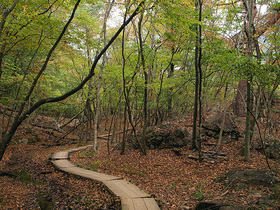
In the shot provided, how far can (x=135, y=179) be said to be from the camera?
302 inches

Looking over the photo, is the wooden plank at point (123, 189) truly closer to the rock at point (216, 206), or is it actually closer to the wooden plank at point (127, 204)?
the wooden plank at point (127, 204)

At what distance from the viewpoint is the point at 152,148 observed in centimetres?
1150

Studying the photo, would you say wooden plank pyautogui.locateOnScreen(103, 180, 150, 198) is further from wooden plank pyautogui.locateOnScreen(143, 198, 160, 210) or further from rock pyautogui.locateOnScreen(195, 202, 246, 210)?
rock pyautogui.locateOnScreen(195, 202, 246, 210)

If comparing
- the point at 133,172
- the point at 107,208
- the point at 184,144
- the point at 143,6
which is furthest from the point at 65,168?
the point at 143,6

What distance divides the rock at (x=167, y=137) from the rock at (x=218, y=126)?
55.8 inches

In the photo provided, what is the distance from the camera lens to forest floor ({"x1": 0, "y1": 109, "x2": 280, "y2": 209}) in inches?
220

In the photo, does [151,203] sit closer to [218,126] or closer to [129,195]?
[129,195]

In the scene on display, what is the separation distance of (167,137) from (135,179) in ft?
14.4

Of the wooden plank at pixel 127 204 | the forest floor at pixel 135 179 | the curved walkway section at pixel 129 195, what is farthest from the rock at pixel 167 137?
the wooden plank at pixel 127 204

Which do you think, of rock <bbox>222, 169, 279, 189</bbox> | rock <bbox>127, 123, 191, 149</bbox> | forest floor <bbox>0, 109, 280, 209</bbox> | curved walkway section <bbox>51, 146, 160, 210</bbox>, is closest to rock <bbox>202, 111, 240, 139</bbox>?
forest floor <bbox>0, 109, 280, 209</bbox>

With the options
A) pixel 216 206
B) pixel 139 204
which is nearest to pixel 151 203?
pixel 139 204

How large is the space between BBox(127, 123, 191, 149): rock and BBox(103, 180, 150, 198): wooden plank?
5.00 meters

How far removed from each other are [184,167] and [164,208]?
3999mm

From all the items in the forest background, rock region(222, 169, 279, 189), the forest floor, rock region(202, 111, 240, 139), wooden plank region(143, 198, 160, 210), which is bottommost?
the forest floor
